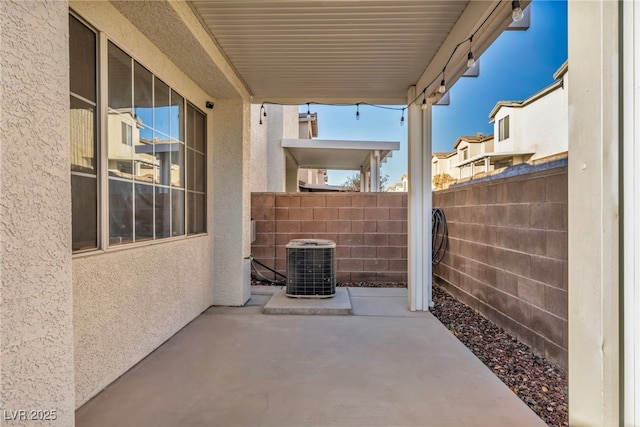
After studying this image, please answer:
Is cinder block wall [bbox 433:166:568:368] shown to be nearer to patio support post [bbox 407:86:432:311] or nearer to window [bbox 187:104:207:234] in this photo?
patio support post [bbox 407:86:432:311]

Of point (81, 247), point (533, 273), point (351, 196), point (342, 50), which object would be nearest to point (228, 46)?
point (342, 50)

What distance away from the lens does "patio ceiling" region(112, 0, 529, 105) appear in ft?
9.21

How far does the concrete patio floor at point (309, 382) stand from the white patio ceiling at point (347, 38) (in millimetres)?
2942

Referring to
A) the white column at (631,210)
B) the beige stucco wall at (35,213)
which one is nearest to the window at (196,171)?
the beige stucco wall at (35,213)

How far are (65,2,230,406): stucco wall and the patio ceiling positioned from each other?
0.59 ft

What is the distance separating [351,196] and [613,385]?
215 inches

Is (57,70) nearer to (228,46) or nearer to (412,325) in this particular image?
(228,46)

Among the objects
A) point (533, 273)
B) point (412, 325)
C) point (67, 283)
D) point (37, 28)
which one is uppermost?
point (37, 28)

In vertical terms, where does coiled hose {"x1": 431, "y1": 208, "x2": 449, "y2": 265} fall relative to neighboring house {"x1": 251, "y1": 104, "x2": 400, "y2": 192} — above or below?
below

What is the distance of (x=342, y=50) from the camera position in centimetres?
358

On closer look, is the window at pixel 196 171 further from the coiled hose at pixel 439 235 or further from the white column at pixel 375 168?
the white column at pixel 375 168

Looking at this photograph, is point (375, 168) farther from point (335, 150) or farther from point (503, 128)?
point (503, 128)

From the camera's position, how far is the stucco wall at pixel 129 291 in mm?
2285

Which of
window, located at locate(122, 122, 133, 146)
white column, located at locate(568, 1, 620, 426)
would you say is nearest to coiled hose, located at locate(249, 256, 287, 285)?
window, located at locate(122, 122, 133, 146)
